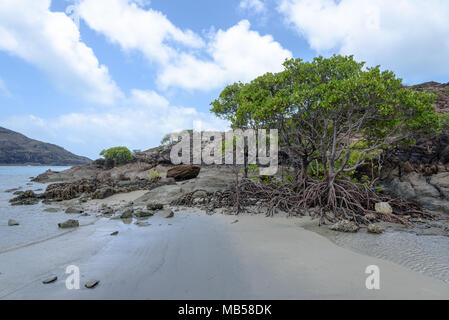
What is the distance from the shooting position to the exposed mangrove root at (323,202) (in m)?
7.31

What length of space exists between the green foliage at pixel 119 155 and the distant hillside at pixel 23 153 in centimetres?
10059

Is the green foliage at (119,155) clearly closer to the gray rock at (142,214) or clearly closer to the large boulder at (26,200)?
the large boulder at (26,200)

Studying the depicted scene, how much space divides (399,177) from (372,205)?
4575mm

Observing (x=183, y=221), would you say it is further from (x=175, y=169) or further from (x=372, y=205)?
(x=175, y=169)

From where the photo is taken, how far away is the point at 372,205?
331 inches

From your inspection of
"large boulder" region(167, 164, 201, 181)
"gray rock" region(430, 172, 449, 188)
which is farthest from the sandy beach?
"large boulder" region(167, 164, 201, 181)

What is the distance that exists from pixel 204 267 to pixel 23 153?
14416 centimetres

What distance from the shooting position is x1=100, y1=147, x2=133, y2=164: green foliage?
39188 millimetres
